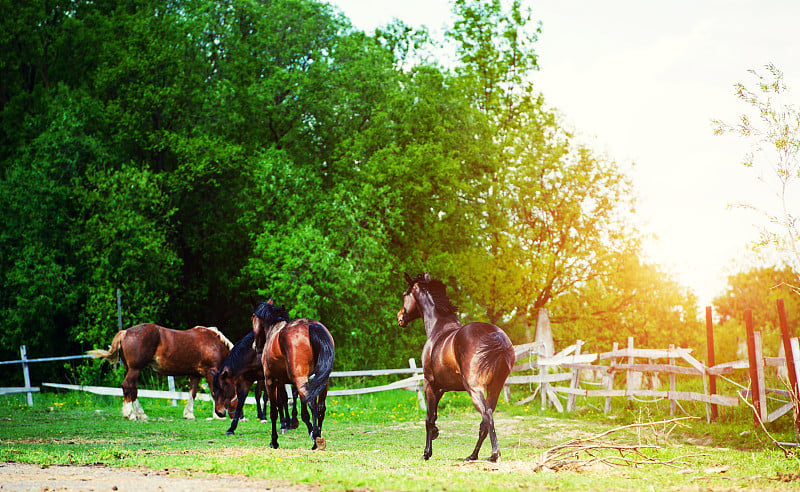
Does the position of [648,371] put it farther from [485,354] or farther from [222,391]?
[222,391]

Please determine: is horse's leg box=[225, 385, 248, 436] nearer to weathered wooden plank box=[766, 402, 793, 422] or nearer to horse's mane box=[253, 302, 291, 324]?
horse's mane box=[253, 302, 291, 324]

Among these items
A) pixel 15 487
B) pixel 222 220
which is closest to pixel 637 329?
pixel 222 220

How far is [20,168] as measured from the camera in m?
26.4

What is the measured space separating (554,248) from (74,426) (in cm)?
2003

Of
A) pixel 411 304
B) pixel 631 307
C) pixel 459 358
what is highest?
pixel 411 304

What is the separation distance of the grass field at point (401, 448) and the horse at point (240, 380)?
0.35m

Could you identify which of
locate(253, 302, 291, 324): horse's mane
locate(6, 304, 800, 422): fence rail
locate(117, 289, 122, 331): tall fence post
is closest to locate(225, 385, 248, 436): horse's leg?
locate(253, 302, 291, 324): horse's mane

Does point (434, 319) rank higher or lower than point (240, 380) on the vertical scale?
higher

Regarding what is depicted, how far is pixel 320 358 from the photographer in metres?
11.6

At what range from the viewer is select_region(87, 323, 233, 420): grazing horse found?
17.9m

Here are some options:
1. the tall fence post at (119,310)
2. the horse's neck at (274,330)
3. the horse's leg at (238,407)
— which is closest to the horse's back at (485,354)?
the horse's neck at (274,330)

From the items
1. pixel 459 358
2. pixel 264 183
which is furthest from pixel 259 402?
pixel 264 183

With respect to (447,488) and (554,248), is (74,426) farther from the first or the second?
(554,248)

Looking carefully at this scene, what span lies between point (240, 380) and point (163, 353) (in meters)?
3.42
